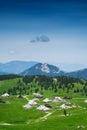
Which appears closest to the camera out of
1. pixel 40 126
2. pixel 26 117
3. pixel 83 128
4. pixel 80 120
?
pixel 83 128

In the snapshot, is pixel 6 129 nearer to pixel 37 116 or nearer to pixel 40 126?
pixel 40 126

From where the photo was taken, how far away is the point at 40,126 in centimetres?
14550

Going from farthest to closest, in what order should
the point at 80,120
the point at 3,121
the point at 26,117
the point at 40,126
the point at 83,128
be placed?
the point at 26,117, the point at 3,121, the point at 80,120, the point at 40,126, the point at 83,128

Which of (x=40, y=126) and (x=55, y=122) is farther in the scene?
(x=55, y=122)

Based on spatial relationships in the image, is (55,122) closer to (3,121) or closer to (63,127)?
(63,127)

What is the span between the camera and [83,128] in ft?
445

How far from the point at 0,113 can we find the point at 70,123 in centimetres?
6221

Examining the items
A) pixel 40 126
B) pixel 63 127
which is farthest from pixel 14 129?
pixel 63 127

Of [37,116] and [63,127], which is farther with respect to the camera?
[37,116]

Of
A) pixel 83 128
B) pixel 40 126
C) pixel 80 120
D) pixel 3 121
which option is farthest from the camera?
pixel 3 121

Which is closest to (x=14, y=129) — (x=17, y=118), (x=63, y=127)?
(x=63, y=127)

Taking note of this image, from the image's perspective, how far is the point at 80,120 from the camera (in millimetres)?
158625

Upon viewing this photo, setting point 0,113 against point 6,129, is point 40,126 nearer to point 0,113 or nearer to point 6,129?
point 6,129

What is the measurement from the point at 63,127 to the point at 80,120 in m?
20.4
